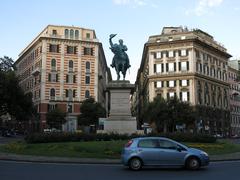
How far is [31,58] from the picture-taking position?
110 metres

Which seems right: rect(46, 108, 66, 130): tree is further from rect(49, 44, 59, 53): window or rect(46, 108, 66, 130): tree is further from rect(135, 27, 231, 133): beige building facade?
rect(135, 27, 231, 133): beige building facade

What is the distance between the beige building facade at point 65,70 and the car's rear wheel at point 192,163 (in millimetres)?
77547

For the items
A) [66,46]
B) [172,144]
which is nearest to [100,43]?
[66,46]

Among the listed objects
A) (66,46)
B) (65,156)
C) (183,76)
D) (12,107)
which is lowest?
(65,156)

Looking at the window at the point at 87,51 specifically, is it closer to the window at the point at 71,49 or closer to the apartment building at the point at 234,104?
the window at the point at 71,49

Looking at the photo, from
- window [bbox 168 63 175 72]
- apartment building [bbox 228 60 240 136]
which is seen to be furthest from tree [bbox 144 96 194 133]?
apartment building [bbox 228 60 240 136]

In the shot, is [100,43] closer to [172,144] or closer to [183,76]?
[183,76]

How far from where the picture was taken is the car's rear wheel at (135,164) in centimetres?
1767

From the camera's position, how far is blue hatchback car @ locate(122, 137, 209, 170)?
57.7 ft

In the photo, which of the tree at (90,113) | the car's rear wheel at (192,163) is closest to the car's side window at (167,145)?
the car's rear wheel at (192,163)

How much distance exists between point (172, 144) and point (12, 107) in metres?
54.4

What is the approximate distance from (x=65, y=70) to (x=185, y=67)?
33738mm

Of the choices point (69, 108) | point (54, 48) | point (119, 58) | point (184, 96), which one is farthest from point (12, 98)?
point (184, 96)

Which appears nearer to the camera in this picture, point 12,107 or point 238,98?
point 12,107
